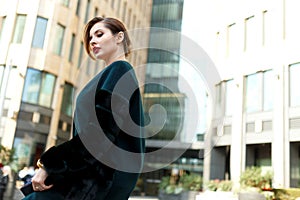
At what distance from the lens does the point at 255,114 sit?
11922 mm

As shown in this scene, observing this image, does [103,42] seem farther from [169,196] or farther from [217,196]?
[169,196]

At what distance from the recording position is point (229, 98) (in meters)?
12.7

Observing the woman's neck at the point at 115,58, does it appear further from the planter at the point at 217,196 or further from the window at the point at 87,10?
the window at the point at 87,10

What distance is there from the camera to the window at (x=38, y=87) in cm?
1112

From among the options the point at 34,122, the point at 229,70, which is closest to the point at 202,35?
the point at 229,70

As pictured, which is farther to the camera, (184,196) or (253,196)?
(184,196)

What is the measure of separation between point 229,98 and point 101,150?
12399mm

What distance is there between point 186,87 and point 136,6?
18.2m

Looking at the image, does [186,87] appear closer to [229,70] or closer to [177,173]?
[229,70]

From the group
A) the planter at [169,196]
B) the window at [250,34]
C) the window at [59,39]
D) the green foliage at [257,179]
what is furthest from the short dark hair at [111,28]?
the window at [250,34]

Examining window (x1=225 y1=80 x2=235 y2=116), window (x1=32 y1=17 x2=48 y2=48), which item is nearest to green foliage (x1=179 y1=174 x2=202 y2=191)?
window (x1=225 y1=80 x2=235 y2=116)

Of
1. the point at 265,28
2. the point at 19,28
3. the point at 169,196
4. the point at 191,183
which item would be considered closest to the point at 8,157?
the point at 19,28

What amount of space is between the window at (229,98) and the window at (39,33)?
7302 mm

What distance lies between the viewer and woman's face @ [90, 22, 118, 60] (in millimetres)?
915
